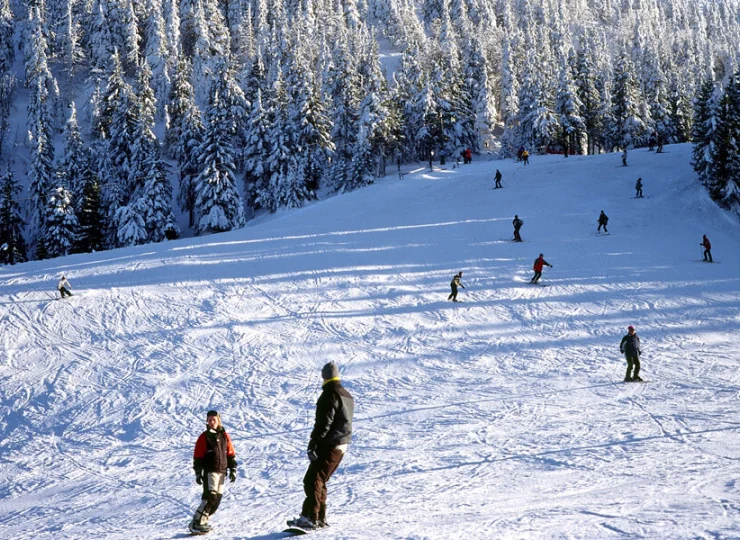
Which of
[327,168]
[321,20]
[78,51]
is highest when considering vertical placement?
[321,20]

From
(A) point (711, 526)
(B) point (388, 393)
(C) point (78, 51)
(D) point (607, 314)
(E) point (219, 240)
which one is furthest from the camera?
(C) point (78, 51)

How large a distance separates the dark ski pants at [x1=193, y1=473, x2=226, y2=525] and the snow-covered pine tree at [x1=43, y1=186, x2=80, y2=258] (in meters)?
45.6

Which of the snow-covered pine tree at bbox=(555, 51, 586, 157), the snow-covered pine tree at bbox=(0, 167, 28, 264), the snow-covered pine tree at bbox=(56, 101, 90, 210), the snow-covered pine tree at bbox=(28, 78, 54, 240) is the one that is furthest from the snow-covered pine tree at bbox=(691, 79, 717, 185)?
the snow-covered pine tree at bbox=(28, 78, 54, 240)

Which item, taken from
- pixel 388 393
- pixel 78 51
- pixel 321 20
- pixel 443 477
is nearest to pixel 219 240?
pixel 388 393

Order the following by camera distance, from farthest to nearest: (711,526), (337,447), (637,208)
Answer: (637,208), (337,447), (711,526)

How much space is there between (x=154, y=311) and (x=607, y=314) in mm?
16319

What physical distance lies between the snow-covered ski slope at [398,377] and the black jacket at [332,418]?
1009mm

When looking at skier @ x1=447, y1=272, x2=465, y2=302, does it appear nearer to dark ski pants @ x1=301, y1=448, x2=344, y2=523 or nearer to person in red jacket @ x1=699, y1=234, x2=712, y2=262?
person in red jacket @ x1=699, y1=234, x2=712, y2=262

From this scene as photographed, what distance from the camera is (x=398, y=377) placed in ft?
53.7

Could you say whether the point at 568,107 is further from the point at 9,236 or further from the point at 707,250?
the point at 9,236

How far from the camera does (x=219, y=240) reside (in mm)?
32125

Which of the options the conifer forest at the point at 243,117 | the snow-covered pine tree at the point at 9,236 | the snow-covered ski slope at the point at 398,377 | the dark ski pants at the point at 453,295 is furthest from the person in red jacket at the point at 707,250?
the snow-covered pine tree at the point at 9,236

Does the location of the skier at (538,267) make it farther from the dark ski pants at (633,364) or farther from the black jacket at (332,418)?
the black jacket at (332,418)

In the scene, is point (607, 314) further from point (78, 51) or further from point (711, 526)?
point (78, 51)
